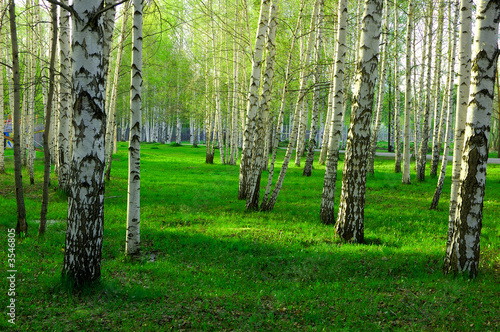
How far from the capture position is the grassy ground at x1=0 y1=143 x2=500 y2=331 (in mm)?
3971

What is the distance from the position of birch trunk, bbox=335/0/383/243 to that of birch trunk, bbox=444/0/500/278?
178cm

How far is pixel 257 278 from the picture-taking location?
17.4ft

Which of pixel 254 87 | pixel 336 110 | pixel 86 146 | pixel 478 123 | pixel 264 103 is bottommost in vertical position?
pixel 86 146

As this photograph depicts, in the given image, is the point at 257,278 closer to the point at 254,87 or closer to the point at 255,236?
the point at 255,236

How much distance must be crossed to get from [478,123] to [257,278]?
12.4ft

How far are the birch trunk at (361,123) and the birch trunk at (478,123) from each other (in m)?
1.78

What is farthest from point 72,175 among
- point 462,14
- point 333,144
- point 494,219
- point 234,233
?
point 494,219

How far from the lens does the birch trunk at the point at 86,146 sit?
3.99 meters

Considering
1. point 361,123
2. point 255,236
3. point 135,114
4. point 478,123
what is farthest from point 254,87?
point 478,123

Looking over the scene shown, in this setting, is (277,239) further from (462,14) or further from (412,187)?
Answer: (412,187)

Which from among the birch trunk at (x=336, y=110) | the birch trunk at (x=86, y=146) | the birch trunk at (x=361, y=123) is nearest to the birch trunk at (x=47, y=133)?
the birch trunk at (x=86, y=146)

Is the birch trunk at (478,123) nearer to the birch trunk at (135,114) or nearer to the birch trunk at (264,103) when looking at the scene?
the birch trunk at (135,114)

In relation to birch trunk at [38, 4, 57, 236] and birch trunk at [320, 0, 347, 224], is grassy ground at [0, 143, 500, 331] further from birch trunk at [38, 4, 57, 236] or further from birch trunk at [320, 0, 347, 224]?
birch trunk at [38, 4, 57, 236]

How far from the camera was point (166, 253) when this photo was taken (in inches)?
247
